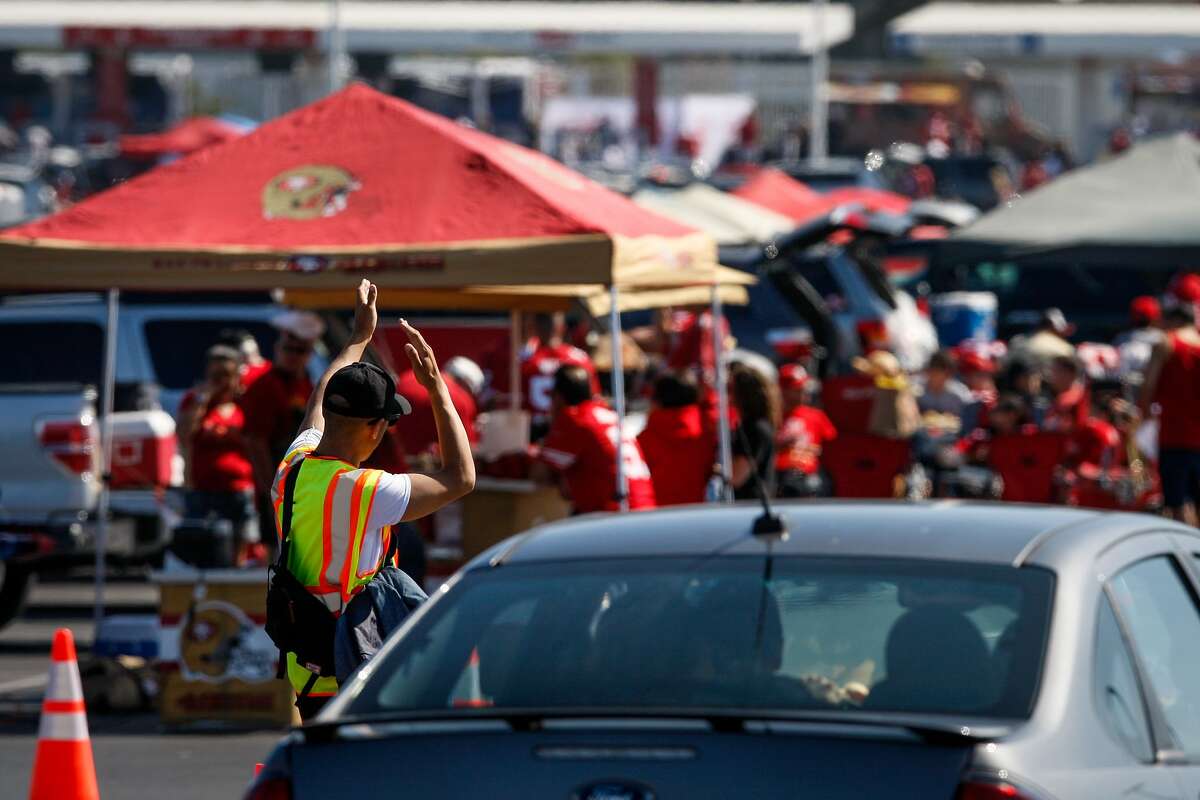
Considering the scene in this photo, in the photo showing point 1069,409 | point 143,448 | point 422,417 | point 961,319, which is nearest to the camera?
point 422,417

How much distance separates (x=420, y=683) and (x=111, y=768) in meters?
5.60

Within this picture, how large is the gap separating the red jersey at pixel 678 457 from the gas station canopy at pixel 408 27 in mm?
37800

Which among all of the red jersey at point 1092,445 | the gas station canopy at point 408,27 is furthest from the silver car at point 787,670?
the gas station canopy at point 408,27

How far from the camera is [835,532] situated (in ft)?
16.0

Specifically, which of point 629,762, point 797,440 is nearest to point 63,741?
point 629,762

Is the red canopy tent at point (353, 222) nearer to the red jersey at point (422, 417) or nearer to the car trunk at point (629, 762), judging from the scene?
the red jersey at point (422, 417)

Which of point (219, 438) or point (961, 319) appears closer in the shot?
point (219, 438)

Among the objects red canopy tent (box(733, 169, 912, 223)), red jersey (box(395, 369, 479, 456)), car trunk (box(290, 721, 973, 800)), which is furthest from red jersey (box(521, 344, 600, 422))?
red canopy tent (box(733, 169, 912, 223))

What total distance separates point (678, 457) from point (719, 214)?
11.7 meters

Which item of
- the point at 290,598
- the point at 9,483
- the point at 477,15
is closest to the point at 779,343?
the point at 9,483

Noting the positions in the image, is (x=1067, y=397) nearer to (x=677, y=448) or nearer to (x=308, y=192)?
(x=677, y=448)

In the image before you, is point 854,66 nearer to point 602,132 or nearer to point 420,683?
point 602,132

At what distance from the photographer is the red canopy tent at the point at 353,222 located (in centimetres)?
1095

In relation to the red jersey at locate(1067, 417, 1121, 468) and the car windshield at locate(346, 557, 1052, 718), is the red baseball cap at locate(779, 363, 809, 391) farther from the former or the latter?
the car windshield at locate(346, 557, 1052, 718)
